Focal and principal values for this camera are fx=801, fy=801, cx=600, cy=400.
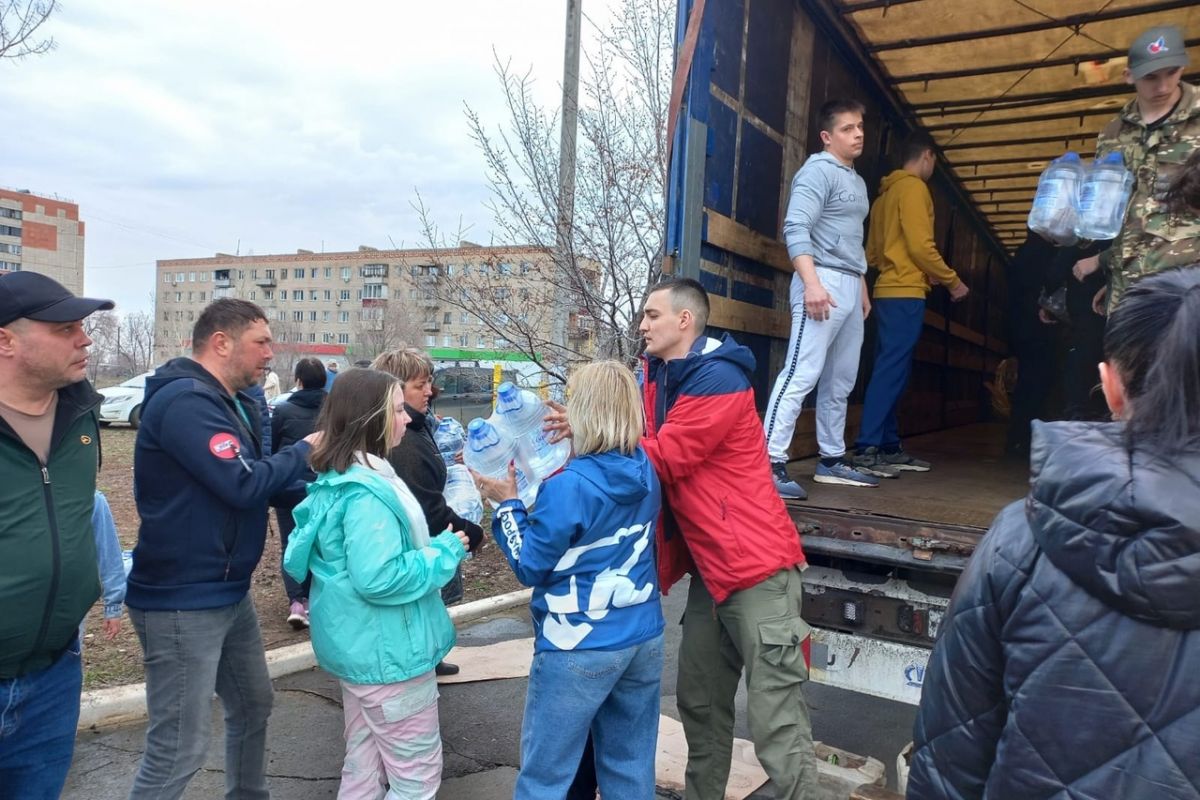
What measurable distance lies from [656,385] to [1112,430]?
1.83 meters

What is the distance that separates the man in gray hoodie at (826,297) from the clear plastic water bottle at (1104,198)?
1.04 m

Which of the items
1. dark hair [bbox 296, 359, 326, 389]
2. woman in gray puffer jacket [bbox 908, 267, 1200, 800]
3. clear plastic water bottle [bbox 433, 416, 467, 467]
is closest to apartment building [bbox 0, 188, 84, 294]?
dark hair [bbox 296, 359, 326, 389]

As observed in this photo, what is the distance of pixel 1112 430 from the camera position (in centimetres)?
124

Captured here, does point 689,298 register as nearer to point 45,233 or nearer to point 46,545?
point 46,545

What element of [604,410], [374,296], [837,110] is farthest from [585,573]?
[374,296]

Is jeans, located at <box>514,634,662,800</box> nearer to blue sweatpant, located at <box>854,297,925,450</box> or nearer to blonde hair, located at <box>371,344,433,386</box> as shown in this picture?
blonde hair, located at <box>371,344,433,386</box>

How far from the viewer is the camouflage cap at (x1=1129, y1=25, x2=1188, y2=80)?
3.33 meters

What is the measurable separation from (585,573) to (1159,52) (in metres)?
3.24

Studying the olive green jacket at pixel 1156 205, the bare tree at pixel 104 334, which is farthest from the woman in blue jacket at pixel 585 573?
the bare tree at pixel 104 334

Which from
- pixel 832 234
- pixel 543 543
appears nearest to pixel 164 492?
pixel 543 543

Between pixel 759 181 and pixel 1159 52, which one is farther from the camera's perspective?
pixel 759 181

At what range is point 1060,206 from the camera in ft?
12.9

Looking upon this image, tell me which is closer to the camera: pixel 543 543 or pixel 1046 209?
pixel 543 543

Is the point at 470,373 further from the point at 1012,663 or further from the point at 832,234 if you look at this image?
the point at 1012,663
